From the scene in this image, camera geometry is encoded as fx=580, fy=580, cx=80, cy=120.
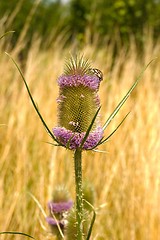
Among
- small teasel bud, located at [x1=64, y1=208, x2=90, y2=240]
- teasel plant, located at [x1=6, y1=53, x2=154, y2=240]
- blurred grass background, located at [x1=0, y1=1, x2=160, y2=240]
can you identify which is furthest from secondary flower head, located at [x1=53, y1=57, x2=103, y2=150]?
blurred grass background, located at [x1=0, y1=1, x2=160, y2=240]

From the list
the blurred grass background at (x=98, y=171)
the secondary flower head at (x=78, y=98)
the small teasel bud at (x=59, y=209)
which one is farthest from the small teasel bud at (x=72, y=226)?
the blurred grass background at (x=98, y=171)

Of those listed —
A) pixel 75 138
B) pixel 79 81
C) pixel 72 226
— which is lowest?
pixel 72 226

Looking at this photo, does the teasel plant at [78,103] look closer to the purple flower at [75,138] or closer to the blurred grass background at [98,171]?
the purple flower at [75,138]

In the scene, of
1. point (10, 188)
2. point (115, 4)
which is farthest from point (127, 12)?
point (10, 188)

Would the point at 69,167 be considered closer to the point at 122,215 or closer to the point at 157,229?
the point at 122,215

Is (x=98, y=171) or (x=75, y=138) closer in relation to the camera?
(x=75, y=138)

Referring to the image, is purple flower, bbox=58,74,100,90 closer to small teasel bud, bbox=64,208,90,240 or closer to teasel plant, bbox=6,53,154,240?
teasel plant, bbox=6,53,154,240

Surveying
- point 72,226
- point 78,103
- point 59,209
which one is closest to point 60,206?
point 59,209

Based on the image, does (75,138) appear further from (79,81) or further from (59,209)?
(59,209)
